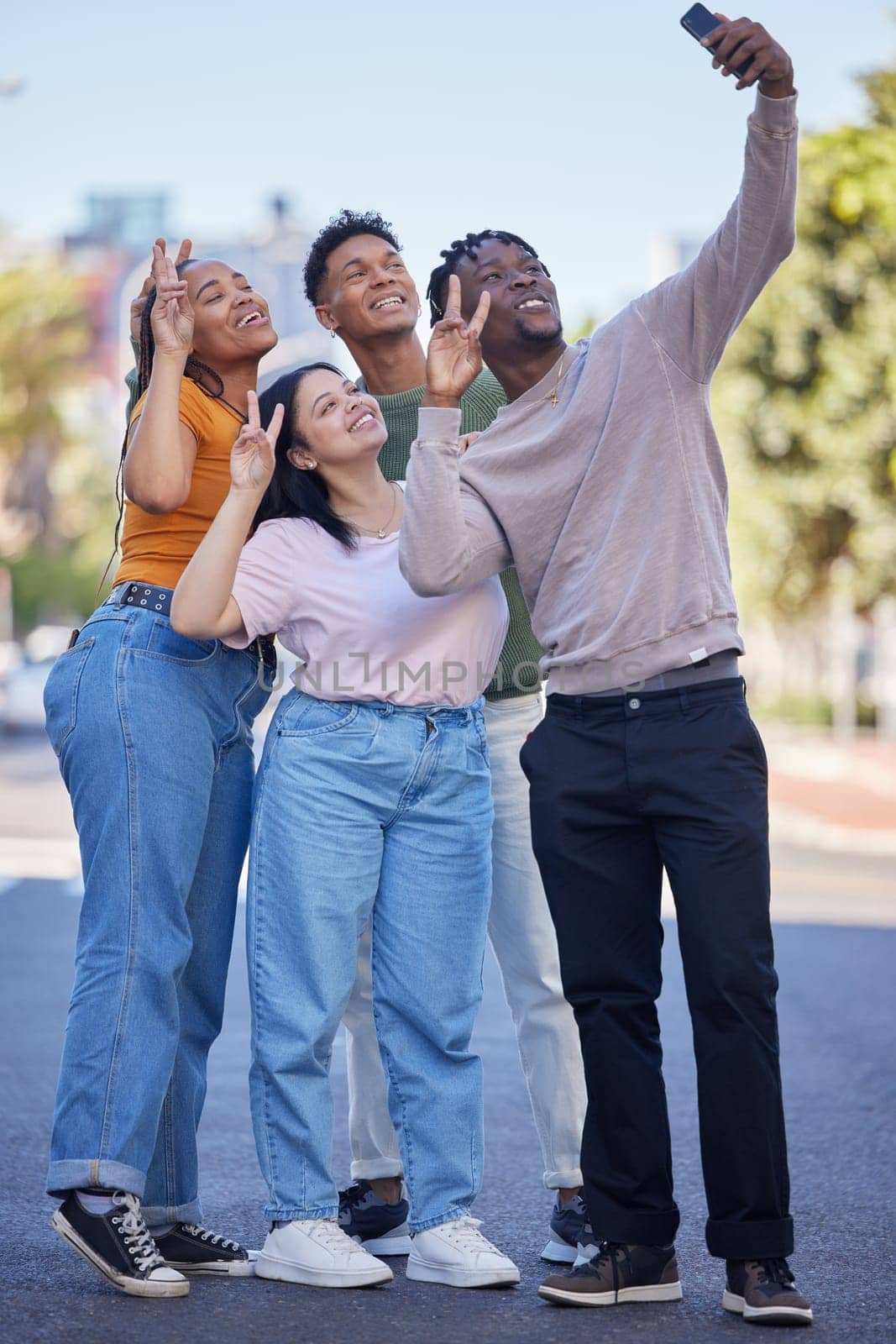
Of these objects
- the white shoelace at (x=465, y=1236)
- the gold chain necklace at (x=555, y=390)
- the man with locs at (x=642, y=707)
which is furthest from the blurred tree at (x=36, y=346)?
the white shoelace at (x=465, y=1236)

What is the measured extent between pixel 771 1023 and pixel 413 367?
5.82 feet

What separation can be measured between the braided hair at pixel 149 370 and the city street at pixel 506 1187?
1475 mm

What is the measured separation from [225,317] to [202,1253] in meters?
1.97

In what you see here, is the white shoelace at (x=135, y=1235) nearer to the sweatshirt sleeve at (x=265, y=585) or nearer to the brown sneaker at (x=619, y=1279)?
the brown sneaker at (x=619, y=1279)

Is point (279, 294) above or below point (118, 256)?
below

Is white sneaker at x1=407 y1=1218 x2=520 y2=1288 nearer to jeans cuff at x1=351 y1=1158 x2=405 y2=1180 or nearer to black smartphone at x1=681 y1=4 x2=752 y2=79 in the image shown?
jeans cuff at x1=351 y1=1158 x2=405 y2=1180

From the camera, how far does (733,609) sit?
346 cm

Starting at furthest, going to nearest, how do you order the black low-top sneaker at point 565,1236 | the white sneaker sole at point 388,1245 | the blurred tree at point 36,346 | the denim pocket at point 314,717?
the blurred tree at point 36,346 < the white sneaker sole at point 388,1245 < the black low-top sneaker at point 565,1236 < the denim pocket at point 314,717

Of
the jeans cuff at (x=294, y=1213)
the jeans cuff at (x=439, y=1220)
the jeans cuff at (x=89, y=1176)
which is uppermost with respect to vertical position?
the jeans cuff at (x=89, y=1176)

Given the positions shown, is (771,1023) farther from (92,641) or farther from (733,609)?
(92,641)

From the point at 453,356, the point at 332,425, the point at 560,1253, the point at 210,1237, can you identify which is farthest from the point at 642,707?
the point at 210,1237

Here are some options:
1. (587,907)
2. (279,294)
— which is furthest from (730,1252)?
(279,294)

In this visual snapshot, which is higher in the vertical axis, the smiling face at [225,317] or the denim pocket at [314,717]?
the smiling face at [225,317]

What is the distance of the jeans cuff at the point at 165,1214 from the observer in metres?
3.68
